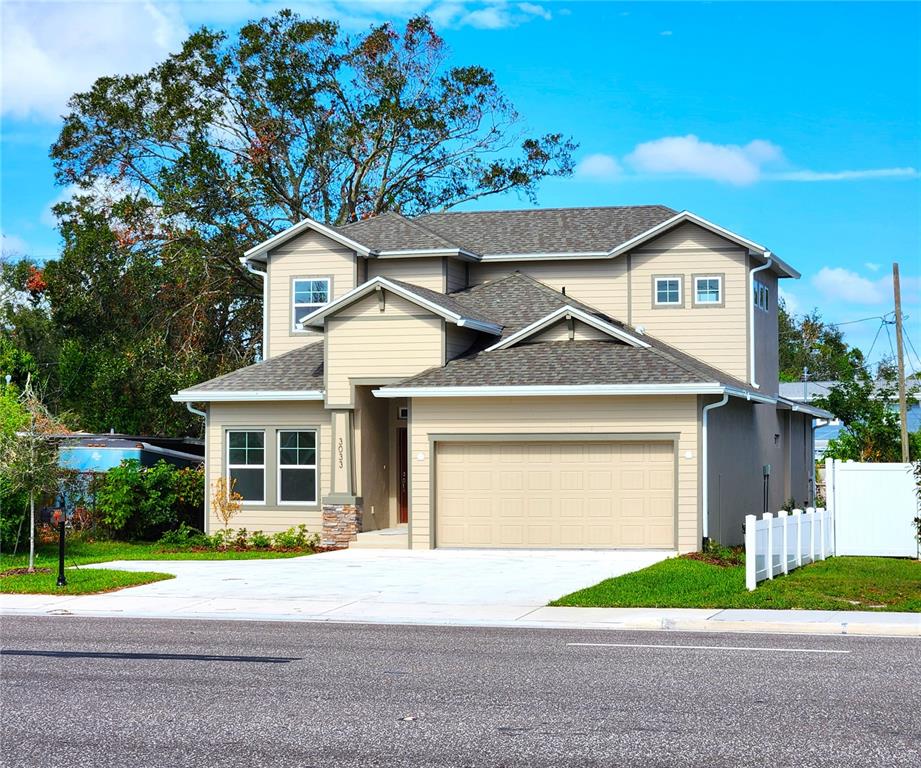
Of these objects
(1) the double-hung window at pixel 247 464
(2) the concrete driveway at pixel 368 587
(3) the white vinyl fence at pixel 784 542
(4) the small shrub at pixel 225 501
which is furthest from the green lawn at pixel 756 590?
(4) the small shrub at pixel 225 501

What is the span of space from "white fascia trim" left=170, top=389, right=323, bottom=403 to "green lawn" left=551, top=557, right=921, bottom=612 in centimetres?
971

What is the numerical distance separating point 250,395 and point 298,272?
4.10 m

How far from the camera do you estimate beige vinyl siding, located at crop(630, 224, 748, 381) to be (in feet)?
98.5

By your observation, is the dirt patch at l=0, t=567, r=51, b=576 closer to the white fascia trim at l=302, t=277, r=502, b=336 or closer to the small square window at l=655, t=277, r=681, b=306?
Result: the white fascia trim at l=302, t=277, r=502, b=336

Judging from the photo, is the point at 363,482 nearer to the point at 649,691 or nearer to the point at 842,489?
the point at 842,489

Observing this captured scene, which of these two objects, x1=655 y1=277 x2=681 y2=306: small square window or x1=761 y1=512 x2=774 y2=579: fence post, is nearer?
x1=761 y1=512 x2=774 y2=579: fence post

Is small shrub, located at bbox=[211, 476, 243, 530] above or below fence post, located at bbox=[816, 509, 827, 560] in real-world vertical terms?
above

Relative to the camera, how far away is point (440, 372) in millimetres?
26547

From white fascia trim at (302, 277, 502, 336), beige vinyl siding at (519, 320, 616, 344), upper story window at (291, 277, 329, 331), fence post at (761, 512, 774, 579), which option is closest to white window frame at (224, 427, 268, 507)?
upper story window at (291, 277, 329, 331)

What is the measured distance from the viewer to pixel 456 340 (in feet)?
91.0

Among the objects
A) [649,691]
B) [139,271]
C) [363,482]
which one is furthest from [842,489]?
[139,271]

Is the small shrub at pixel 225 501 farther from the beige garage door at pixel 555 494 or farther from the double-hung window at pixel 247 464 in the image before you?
the beige garage door at pixel 555 494

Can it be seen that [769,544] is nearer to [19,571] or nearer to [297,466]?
[297,466]

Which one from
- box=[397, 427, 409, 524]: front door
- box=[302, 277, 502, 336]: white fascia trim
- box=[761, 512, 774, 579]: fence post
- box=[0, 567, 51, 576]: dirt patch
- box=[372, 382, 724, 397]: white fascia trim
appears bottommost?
box=[0, 567, 51, 576]: dirt patch
